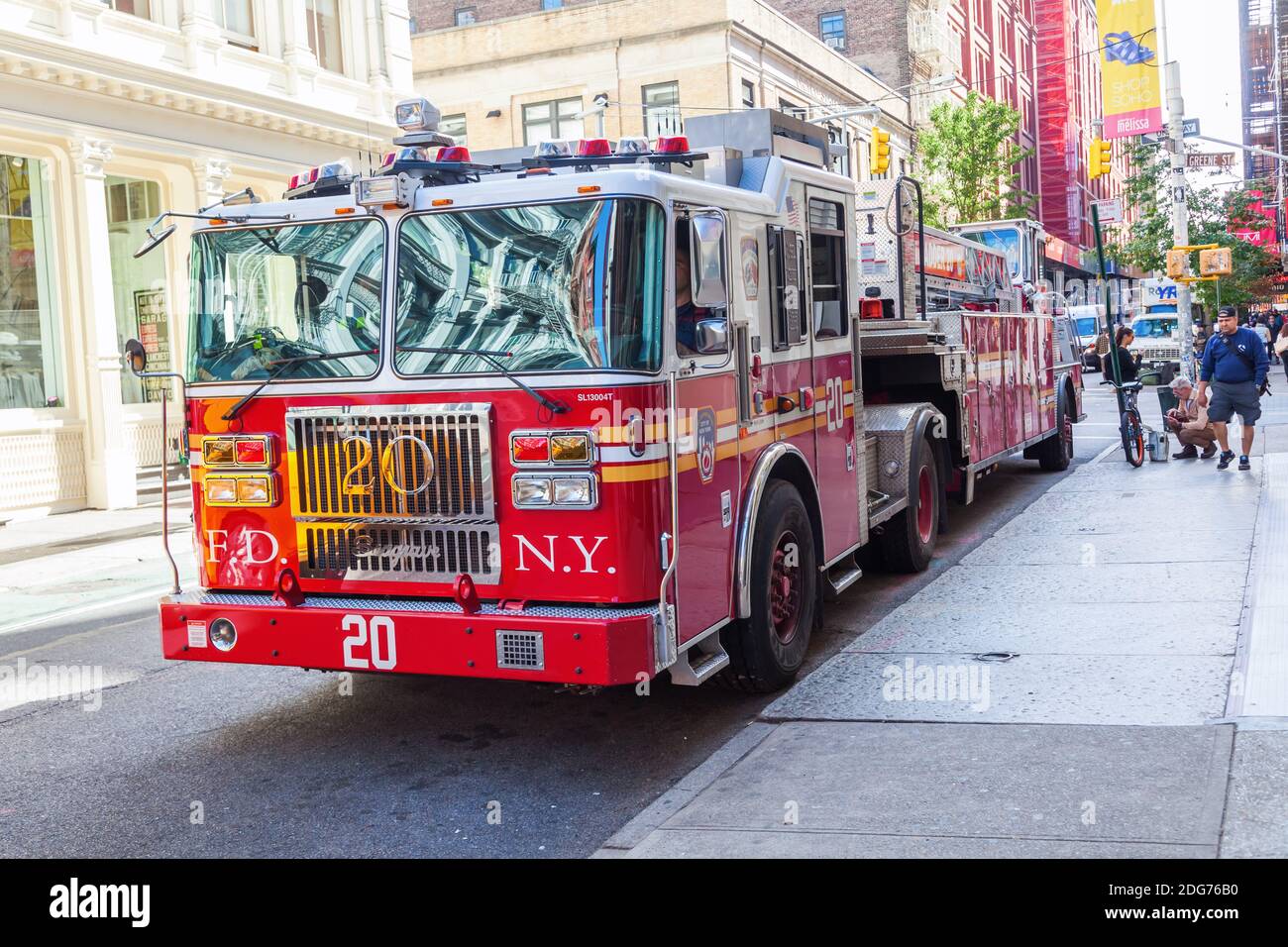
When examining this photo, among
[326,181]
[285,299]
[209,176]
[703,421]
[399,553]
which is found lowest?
[399,553]

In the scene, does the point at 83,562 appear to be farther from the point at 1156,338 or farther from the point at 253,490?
the point at 1156,338

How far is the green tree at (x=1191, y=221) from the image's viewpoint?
3947 centimetres

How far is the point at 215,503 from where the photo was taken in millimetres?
6258

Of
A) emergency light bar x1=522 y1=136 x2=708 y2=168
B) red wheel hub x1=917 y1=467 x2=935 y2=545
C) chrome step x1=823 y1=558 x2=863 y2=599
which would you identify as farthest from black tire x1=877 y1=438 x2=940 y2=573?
emergency light bar x1=522 y1=136 x2=708 y2=168

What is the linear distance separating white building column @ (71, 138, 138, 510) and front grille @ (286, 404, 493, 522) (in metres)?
13.8

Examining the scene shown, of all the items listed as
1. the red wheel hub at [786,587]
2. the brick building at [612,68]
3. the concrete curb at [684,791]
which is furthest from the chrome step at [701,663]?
the brick building at [612,68]

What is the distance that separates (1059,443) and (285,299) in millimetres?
11840

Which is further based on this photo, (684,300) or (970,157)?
(970,157)

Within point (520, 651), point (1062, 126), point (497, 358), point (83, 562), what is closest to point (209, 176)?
point (83, 562)

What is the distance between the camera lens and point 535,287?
225 inches

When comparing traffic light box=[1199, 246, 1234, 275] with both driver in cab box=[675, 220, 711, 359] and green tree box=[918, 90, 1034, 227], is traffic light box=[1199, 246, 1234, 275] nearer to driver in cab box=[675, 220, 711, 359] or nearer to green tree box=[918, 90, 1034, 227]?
driver in cab box=[675, 220, 711, 359]

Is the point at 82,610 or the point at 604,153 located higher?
the point at 604,153

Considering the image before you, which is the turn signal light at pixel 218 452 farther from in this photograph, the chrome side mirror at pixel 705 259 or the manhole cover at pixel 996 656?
Answer: the manhole cover at pixel 996 656

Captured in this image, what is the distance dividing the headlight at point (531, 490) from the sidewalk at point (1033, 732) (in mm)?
1334
